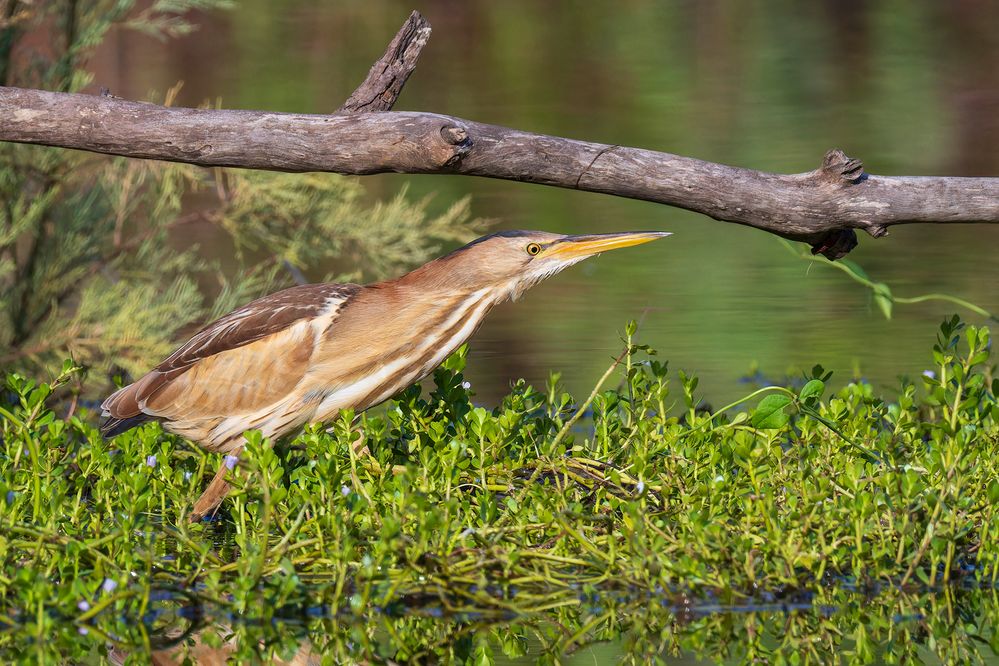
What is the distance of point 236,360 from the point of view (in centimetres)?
413

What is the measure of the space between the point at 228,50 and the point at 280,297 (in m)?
7.46

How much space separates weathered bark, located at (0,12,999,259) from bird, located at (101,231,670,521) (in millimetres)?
341

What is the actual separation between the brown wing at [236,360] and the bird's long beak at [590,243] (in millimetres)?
536

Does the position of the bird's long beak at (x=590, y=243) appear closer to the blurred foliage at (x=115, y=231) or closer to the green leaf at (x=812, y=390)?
the green leaf at (x=812, y=390)

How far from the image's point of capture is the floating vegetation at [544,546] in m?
3.11

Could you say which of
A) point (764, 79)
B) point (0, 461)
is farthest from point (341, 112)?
point (764, 79)

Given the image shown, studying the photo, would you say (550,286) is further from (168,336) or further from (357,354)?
(357,354)

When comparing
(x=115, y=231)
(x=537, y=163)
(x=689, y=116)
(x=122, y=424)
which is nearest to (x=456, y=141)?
(x=537, y=163)

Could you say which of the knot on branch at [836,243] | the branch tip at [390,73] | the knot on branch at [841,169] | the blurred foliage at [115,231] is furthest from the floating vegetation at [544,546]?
the blurred foliage at [115,231]

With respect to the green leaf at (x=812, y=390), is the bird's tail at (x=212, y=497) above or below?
below

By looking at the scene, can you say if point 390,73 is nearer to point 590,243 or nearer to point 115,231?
point 590,243

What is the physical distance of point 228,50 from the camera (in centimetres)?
1132

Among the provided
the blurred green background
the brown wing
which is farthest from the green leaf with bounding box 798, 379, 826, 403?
the blurred green background

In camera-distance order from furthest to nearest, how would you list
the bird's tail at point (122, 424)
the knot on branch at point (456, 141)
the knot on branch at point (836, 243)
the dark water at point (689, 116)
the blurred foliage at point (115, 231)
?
the dark water at point (689, 116)
the blurred foliage at point (115, 231)
the bird's tail at point (122, 424)
the knot on branch at point (836, 243)
the knot on branch at point (456, 141)
